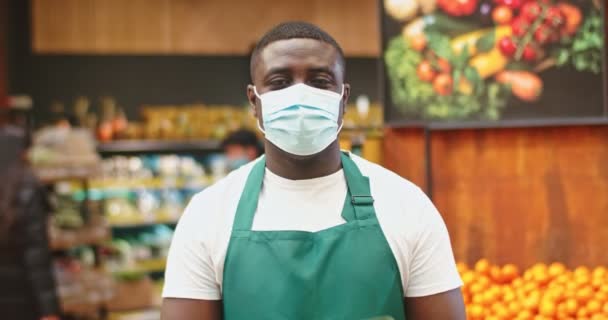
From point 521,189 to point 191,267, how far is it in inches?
80.1

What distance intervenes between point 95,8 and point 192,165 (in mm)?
1838

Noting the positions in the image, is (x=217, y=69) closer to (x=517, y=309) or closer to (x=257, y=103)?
(x=517, y=309)

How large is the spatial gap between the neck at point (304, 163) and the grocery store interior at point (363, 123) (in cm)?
113

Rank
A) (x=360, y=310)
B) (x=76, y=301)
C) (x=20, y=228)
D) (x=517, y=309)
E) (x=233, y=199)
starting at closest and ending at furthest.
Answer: (x=360, y=310) → (x=233, y=199) → (x=517, y=309) → (x=20, y=228) → (x=76, y=301)

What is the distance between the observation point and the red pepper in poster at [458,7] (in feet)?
11.1

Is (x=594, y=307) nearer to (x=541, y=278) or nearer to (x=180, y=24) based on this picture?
(x=541, y=278)

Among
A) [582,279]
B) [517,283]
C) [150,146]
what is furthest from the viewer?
[150,146]

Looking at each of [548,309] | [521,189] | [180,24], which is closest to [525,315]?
[548,309]

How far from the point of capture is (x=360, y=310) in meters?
1.74

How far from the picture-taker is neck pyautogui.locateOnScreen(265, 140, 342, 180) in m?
1.84

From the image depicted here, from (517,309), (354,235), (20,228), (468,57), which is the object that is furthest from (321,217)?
(20,228)

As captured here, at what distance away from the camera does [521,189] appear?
11.3 feet

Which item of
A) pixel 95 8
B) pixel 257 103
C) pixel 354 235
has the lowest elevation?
pixel 354 235

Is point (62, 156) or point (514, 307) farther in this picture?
point (62, 156)
